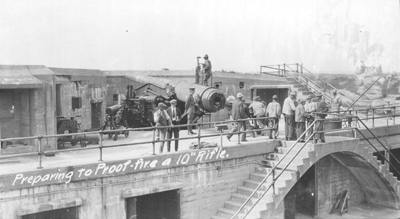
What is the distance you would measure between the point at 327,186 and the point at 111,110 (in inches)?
361

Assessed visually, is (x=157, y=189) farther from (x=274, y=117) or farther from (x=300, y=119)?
(x=300, y=119)

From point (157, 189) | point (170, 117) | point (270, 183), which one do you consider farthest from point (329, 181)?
point (157, 189)

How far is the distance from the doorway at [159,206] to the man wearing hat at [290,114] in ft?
16.3

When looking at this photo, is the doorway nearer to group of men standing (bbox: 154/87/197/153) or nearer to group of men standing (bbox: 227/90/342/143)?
group of men standing (bbox: 154/87/197/153)

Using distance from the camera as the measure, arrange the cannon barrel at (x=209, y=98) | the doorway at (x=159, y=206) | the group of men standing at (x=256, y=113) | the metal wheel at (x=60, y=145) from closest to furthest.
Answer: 1. the doorway at (x=159, y=206)
2. the metal wheel at (x=60, y=145)
3. the group of men standing at (x=256, y=113)
4. the cannon barrel at (x=209, y=98)

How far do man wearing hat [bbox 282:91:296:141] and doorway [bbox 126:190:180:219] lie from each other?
4.98 m

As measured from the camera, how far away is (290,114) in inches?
627

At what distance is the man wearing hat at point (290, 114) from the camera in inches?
627

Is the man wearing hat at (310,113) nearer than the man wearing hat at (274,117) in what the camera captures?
No

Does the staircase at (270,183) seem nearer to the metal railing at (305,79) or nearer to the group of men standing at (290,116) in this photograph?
the group of men standing at (290,116)

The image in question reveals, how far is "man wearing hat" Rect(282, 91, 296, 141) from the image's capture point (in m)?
15.9

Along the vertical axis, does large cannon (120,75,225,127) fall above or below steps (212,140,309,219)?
above

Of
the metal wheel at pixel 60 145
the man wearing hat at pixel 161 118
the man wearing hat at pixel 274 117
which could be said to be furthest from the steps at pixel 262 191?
the metal wheel at pixel 60 145

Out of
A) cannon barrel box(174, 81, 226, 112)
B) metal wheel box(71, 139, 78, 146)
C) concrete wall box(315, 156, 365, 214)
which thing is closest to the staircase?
concrete wall box(315, 156, 365, 214)
